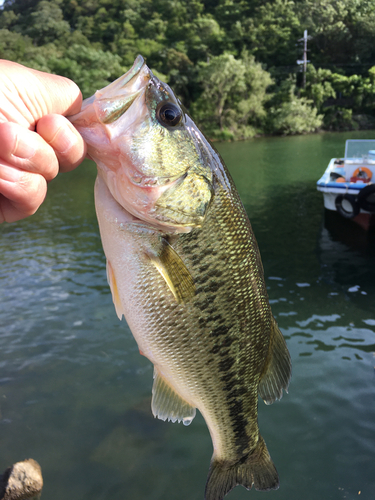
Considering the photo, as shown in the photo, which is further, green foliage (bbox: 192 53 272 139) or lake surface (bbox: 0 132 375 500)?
green foliage (bbox: 192 53 272 139)

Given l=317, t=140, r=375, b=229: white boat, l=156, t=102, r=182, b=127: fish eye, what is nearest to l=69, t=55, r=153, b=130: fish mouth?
l=156, t=102, r=182, b=127: fish eye

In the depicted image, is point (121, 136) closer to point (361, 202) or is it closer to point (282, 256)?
point (282, 256)

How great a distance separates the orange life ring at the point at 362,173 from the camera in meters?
13.0

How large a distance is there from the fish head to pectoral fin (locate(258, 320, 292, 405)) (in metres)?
0.88

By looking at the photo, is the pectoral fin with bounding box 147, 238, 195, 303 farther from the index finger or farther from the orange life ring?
the orange life ring

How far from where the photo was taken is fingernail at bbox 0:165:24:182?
1219 mm

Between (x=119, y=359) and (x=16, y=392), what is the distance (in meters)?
1.70

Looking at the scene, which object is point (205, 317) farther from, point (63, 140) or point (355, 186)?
point (355, 186)

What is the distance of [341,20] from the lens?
68500 millimetres

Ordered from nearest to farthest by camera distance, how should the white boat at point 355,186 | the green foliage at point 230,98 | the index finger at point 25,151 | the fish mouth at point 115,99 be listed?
the index finger at point 25,151
the fish mouth at point 115,99
the white boat at point 355,186
the green foliage at point 230,98

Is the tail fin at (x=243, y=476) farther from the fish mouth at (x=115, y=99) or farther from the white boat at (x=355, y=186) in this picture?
the white boat at (x=355, y=186)

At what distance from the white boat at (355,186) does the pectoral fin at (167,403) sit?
1077cm

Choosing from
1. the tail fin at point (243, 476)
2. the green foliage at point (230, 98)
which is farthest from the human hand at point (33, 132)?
the green foliage at point (230, 98)

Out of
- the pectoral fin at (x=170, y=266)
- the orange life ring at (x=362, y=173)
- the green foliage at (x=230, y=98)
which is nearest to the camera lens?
the pectoral fin at (x=170, y=266)
